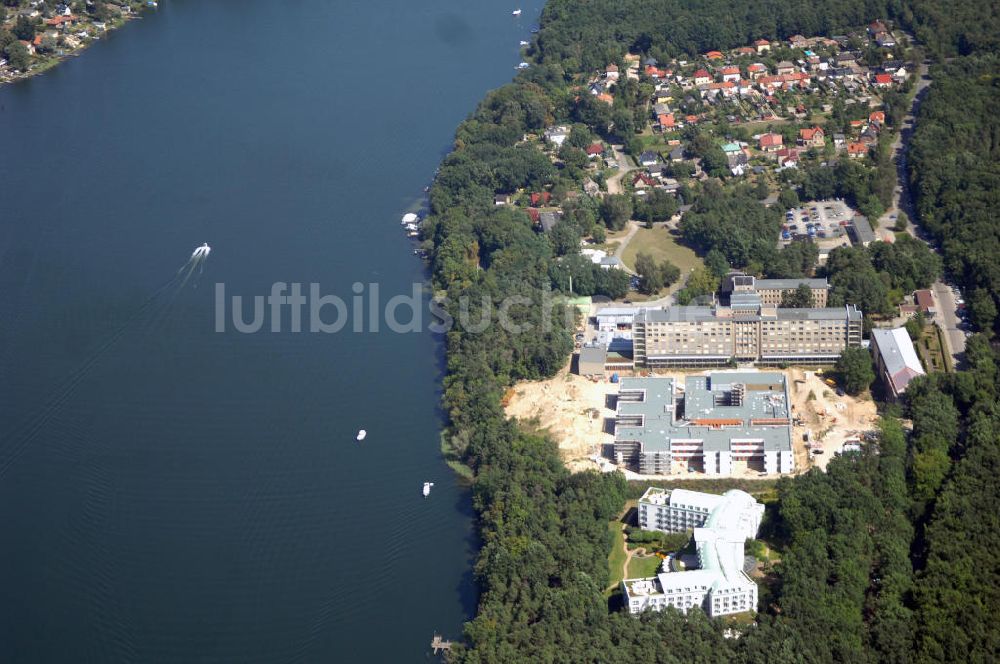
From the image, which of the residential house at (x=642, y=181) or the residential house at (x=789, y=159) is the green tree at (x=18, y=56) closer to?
the residential house at (x=642, y=181)

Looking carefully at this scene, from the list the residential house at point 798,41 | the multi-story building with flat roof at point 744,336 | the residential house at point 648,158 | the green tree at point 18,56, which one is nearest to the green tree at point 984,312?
the multi-story building with flat roof at point 744,336

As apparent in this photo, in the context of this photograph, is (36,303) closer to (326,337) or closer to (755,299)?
(326,337)

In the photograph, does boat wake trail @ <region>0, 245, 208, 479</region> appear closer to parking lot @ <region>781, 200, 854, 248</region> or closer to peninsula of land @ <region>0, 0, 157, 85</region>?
parking lot @ <region>781, 200, 854, 248</region>

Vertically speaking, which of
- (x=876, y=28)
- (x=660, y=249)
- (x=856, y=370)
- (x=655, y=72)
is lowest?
(x=856, y=370)

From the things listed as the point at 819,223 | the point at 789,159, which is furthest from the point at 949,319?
the point at 789,159

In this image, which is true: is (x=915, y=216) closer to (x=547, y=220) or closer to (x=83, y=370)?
(x=547, y=220)
